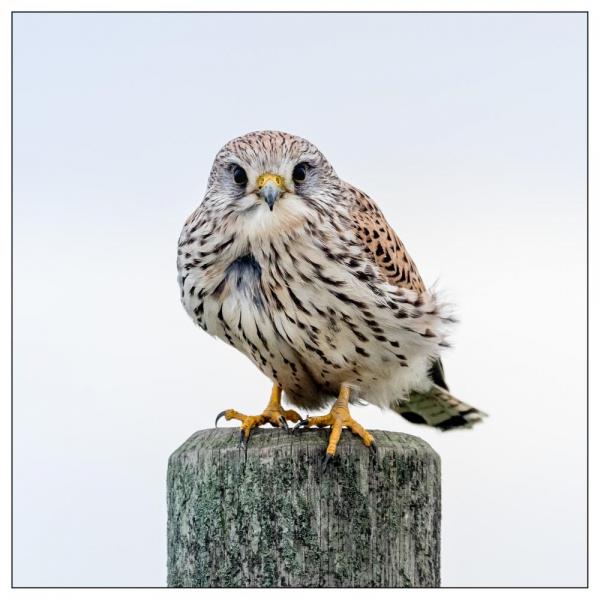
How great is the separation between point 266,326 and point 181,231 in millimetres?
720

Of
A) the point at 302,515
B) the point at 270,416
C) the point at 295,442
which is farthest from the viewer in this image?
the point at 270,416

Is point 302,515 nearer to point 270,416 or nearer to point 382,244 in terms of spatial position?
point 270,416

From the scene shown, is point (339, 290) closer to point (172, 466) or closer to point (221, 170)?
point (221, 170)

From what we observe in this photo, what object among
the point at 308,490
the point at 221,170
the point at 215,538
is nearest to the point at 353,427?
the point at 308,490

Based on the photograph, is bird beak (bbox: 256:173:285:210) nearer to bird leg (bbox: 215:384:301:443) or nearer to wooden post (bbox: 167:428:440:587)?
bird leg (bbox: 215:384:301:443)

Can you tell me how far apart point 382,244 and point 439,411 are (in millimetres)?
1537

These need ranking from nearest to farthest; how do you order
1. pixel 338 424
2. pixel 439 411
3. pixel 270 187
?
pixel 338 424 < pixel 270 187 < pixel 439 411

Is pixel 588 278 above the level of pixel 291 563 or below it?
above

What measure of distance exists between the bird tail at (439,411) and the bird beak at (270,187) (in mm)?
1967

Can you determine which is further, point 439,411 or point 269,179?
point 439,411

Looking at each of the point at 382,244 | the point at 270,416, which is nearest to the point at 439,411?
the point at 382,244

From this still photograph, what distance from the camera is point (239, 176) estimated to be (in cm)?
477

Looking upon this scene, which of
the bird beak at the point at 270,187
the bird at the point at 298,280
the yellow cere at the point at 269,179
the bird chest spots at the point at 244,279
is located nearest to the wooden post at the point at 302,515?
the bird at the point at 298,280

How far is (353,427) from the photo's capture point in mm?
4238
